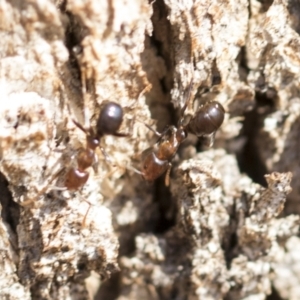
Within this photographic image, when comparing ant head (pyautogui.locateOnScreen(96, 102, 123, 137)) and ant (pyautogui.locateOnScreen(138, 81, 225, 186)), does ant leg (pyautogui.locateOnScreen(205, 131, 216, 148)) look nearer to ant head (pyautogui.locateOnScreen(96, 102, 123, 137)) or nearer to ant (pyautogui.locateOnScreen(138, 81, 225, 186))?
ant (pyautogui.locateOnScreen(138, 81, 225, 186))

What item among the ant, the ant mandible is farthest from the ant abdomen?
the ant mandible

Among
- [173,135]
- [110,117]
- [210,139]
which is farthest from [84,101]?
[210,139]

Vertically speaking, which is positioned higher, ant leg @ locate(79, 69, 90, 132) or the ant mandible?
ant leg @ locate(79, 69, 90, 132)

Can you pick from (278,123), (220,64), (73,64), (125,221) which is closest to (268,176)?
(278,123)

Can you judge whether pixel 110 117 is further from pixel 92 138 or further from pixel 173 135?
pixel 173 135

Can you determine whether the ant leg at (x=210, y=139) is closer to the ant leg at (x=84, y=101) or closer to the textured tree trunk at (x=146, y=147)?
the textured tree trunk at (x=146, y=147)

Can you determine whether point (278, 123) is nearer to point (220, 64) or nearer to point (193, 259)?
point (220, 64)
